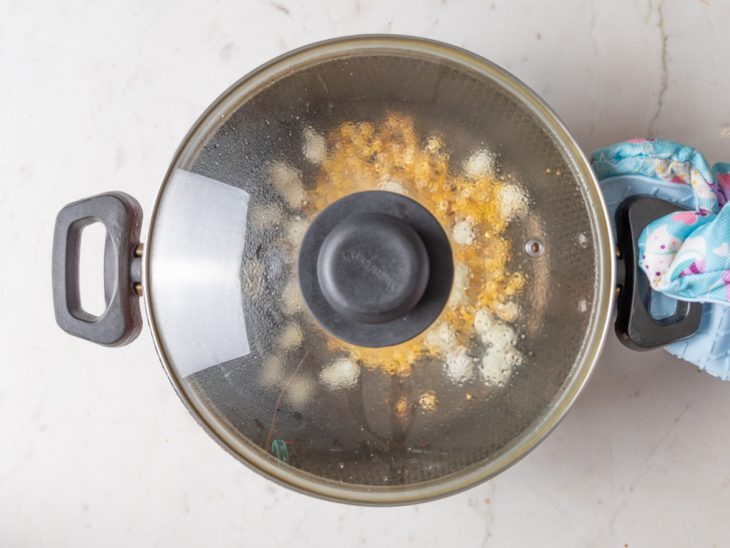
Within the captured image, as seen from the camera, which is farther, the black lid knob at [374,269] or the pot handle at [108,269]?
the pot handle at [108,269]

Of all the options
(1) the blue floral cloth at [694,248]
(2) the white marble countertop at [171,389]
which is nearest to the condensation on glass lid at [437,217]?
(1) the blue floral cloth at [694,248]

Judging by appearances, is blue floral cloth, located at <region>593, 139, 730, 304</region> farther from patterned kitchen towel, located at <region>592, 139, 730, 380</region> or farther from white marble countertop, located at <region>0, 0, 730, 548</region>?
white marble countertop, located at <region>0, 0, 730, 548</region>

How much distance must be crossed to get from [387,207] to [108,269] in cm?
26

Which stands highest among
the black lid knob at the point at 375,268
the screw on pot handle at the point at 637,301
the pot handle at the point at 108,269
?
the pot handle at the point at 108,269

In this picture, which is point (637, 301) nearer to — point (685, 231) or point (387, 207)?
point (685, 231)

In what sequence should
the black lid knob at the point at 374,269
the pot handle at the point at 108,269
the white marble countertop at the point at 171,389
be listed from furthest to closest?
the white marble countertop at the point at 171,389 < the pot handle at the point at 108,269 < the black lid knob at the point at 374,269

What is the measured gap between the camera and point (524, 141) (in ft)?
1.92

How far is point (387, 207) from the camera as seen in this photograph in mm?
549

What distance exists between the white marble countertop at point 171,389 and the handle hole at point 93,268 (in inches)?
1.8

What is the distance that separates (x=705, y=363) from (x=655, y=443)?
0.51 ft

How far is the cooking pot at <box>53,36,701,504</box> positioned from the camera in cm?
57

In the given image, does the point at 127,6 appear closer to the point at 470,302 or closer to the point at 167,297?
the point at 167,297

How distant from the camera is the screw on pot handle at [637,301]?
0.60 meters

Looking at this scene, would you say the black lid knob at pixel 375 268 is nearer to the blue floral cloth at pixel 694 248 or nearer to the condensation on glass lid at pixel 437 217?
the condensation on glass lid at pixel 437 217
